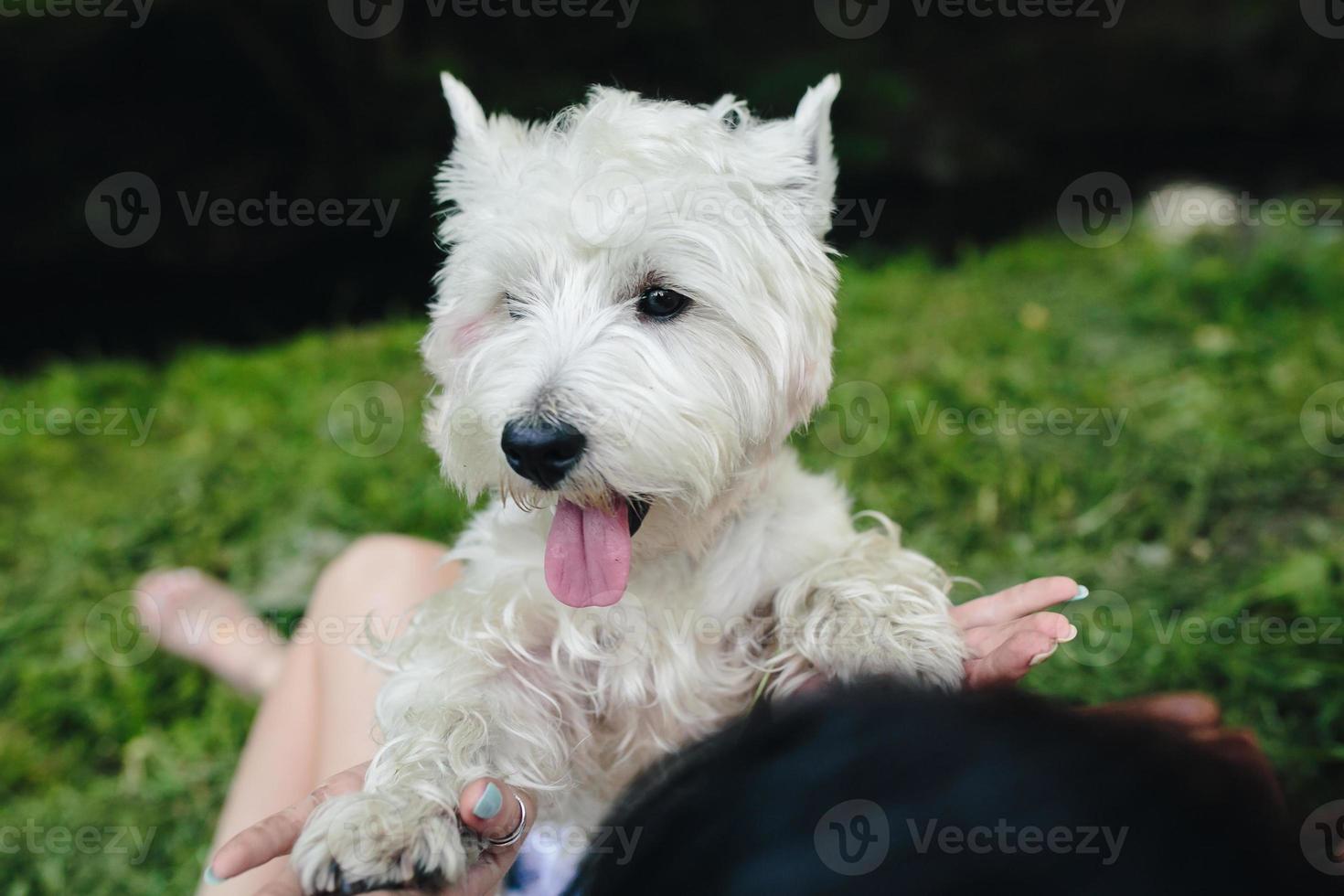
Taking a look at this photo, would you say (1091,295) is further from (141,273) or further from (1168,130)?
(141,273)

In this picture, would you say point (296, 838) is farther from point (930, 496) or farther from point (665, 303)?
point (930, 496)

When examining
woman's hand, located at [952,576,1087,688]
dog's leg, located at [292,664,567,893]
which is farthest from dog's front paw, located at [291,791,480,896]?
woman's hand, located at [952,576,1087,688]

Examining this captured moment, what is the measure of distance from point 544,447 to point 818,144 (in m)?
1.00

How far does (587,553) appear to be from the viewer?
1961 mm

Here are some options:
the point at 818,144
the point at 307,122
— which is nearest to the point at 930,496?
the point at 818,144

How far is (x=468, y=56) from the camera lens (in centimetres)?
798

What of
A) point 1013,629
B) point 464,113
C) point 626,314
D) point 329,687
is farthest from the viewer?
point 329,687

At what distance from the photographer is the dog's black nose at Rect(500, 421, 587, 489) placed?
1824 mm

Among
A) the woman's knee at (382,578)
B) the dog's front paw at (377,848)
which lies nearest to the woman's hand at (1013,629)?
the dog's front paw at (377,848)

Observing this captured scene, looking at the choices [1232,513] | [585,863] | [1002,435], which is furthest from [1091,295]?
[585,863]

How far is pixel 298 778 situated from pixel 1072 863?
2075 mm

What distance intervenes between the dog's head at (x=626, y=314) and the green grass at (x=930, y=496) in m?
1.47

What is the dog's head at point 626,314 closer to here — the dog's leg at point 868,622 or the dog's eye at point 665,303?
the dog's eye at point 665,303

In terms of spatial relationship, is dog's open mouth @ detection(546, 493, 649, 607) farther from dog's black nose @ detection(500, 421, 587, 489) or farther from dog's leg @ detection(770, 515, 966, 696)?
dog's leg @ detection(770, 515, 966, 696)
